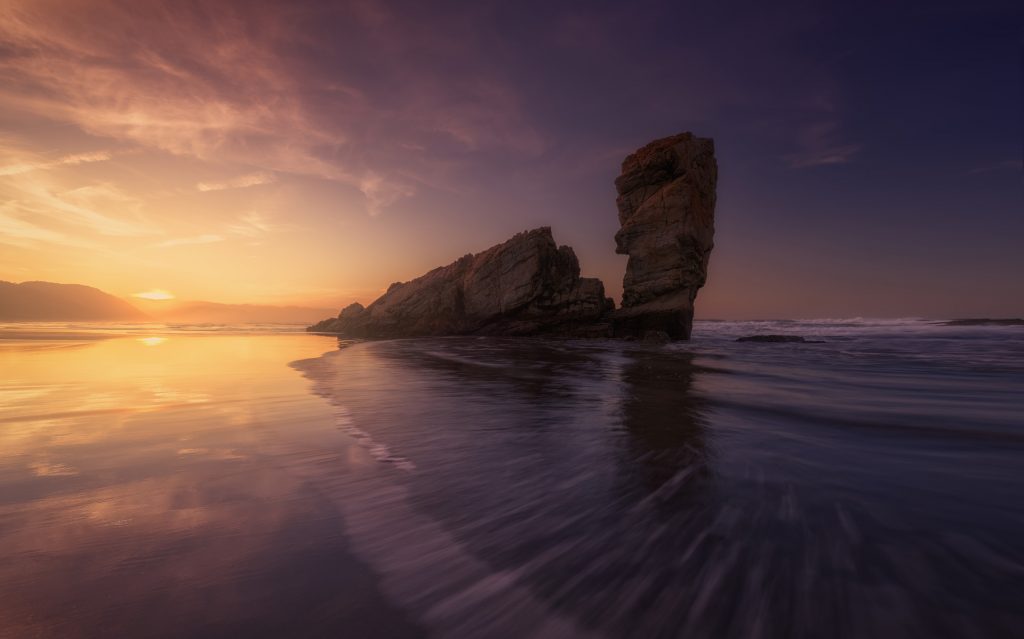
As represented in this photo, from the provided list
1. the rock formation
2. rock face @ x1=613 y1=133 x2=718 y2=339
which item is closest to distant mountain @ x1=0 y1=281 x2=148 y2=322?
the rock formation

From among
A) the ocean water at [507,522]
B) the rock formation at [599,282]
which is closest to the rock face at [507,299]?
the rock formation at [599,282]

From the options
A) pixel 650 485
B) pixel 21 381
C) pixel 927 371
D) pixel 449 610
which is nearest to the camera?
pixel 449 610

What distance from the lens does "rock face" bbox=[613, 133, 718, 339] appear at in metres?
29.2

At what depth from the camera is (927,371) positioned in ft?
36.2

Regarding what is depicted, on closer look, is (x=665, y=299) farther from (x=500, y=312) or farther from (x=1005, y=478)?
(x=1005, y=478)

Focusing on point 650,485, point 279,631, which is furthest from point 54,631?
point 650,485

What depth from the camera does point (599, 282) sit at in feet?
116

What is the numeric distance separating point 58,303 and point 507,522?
570 feet

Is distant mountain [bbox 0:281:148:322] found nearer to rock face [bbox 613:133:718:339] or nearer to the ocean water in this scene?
rock face [bbox 613:133:718:339]

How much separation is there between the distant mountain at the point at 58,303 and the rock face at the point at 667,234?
10929 cm

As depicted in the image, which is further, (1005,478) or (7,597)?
(1005,478)

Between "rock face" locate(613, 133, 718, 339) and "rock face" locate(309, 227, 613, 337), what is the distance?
12.2 feet

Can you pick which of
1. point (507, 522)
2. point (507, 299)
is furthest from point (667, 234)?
point (507, 522)

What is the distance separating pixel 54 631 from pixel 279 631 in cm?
79
